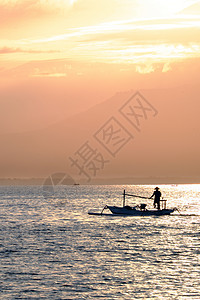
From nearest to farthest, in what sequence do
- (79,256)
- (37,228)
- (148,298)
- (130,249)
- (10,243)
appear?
1. (148,298)
2. (79,256)
3. (130,249)
4. (10,243)
5. (37,228)

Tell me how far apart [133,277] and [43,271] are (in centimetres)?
678

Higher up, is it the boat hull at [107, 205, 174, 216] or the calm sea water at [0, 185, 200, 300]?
the boat hull at [107, 205, 174, 216]

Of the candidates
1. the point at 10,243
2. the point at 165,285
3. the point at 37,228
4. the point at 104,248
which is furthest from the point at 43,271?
the point at 37,228

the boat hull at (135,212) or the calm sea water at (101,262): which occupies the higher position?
the boat hull at (135,212)

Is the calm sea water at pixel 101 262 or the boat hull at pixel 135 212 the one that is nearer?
the calm sea water at pixel 101 262

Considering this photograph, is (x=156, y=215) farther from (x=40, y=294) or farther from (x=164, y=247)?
(x=40, y=294)

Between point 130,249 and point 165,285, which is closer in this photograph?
point 165,285

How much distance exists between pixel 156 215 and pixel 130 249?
39.7 meters

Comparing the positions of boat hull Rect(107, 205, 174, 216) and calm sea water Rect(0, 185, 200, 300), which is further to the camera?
boat hull Rect(107, 205, 174, 216)

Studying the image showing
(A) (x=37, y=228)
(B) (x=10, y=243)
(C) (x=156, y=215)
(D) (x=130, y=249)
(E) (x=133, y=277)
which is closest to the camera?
(E) (x=133, y=277)

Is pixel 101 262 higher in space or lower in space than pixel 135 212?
lower

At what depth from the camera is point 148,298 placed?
36.1 m

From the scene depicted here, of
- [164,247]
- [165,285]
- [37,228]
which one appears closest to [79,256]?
[164,247]

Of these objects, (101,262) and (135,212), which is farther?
(135,212)
